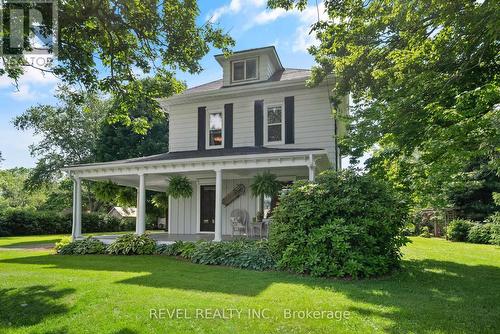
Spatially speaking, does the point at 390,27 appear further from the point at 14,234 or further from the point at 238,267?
the point at 14,234

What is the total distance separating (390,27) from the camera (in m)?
9.71

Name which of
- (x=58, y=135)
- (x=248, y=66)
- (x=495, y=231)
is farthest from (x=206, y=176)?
(x=58, y=135)

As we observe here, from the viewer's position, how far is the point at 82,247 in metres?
11.9

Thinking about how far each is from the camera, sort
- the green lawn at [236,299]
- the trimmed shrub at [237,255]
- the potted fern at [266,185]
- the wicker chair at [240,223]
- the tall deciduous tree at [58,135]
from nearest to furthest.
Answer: the green lawn at [236,299], the trimmed shrub at [237,255], the potted fern at [266,185], the wicker chair at [240,223], the tall deciduous tree at [58,135]

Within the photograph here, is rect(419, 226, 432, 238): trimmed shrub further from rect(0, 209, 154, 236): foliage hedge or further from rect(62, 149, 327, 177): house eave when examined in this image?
rect(0, 209, 154, 236): foliage hedge

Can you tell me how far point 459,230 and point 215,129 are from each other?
1340cm

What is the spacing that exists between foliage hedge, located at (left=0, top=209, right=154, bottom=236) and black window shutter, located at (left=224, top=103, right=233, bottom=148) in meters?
14.9

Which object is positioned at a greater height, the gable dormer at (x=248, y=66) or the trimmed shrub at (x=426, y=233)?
the gable dormer at (x=248, y=66)

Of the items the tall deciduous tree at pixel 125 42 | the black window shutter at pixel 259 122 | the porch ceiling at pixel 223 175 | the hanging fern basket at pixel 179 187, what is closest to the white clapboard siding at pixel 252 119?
the black window shutter at pixel 259 122

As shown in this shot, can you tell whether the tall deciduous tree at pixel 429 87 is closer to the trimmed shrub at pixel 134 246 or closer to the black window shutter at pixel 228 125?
the black window shutter at pixel 228 125

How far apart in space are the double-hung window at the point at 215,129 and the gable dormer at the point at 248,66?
4.67 ft

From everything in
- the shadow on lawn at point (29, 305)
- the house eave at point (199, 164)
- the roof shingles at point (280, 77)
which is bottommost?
the shadow on lawn at point (29, 305)

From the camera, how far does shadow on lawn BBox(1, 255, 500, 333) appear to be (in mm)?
4574

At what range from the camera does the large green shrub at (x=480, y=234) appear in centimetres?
1663
